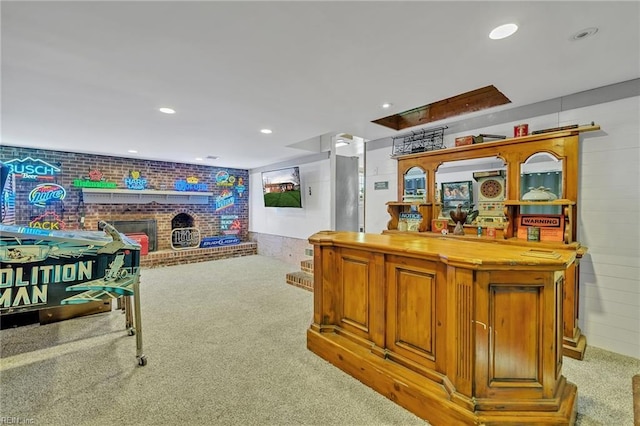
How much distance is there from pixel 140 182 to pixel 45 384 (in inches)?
194

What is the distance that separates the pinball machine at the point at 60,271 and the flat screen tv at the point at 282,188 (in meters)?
3.99

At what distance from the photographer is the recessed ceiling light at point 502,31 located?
164 centimetres

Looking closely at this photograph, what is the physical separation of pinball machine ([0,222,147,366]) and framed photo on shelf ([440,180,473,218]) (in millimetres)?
3386

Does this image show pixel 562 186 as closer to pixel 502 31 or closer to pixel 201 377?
pixel 502 31

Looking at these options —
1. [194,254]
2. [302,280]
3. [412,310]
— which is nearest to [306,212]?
[302,280]

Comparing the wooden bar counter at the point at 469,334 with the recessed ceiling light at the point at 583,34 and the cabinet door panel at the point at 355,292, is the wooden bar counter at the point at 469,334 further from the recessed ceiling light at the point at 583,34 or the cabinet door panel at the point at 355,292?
the recessed ceiling light at the point at 583,34

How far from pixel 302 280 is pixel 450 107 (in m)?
3.18

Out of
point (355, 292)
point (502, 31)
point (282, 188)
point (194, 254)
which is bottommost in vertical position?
point (194, 254)

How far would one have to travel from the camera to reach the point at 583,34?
1729mm

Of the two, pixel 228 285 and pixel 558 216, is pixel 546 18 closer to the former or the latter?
pixel 558 216

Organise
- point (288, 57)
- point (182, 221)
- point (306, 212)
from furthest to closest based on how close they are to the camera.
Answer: point (182, 221)
point (306, 212)
point (288, 57)

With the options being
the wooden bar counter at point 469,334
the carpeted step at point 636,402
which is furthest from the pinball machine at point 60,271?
the carpeted step at point 636,402

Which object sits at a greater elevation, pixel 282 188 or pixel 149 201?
pixel 282 188

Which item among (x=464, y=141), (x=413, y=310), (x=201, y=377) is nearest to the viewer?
(x=413, y=310)
